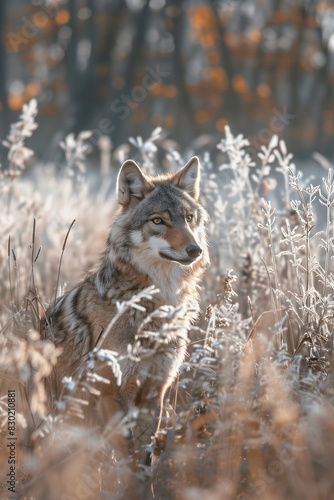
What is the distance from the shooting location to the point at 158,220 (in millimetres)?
3688

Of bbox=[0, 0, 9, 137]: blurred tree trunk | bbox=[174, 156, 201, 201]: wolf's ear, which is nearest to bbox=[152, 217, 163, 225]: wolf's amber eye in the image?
bbox=[174, 156, 201, 201]: wolf's ear

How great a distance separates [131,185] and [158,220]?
15.9 inches

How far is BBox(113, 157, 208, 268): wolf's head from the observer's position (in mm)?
3496

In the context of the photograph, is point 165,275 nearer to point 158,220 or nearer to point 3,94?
point 158,220

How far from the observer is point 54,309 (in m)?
3.77

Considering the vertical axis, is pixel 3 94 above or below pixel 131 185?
above

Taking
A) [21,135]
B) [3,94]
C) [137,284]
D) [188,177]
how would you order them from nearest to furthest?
[137,284], [188,177], [21,135], [3,94]

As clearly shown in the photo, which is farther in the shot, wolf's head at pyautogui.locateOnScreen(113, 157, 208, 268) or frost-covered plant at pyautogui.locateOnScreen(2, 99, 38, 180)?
frost-covered plant at pyautogui.locateOnScreen(2, 99, 38, 180)

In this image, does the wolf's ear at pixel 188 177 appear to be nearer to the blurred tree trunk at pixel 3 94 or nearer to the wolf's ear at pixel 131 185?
the wolf's ear at pixel 131 185

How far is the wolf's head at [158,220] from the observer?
350 centimetres

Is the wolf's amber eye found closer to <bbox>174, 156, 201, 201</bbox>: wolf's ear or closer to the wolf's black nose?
the wolf's black nose

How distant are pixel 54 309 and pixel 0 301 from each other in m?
1.41

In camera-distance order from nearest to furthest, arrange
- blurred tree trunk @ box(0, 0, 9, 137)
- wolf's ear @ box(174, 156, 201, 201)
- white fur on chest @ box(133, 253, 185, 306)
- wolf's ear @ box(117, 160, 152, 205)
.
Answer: white fur on chest @ box(133, 253, 185, 306) → wolf's ear @ box(117, 160, 152, 205) → wolf's ear @ box(174, 156, 201, 201) → blurred tree trunk @ box(0, 0, 9, 137)

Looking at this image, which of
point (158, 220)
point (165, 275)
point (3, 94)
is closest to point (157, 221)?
point (158, 220)
